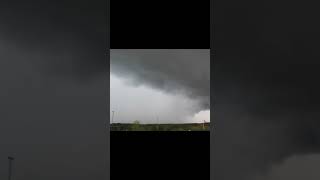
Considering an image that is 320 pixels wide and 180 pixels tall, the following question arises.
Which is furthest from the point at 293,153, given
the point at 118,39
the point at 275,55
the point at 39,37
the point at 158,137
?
the point at 39,37

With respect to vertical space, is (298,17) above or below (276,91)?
above

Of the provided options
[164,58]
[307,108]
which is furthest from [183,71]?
[307,108]

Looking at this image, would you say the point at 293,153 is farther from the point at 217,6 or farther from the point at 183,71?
the point at 217,6

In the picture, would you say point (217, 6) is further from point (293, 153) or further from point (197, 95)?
point (293, 153)

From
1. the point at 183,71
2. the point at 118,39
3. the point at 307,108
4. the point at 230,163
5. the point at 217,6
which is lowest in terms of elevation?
the point at 230,163

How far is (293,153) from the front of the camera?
3.74 m

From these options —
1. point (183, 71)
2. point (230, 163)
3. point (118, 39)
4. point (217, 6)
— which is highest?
point (217, 6)

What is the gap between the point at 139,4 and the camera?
384 centimetres

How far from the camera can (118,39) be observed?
3.81m

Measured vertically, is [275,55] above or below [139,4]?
below

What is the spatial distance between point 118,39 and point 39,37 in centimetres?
71

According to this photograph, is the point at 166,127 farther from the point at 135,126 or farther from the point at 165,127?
the point at 135,126

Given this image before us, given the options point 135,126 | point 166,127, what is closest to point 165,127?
point 166,127

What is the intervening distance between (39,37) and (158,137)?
139cm
